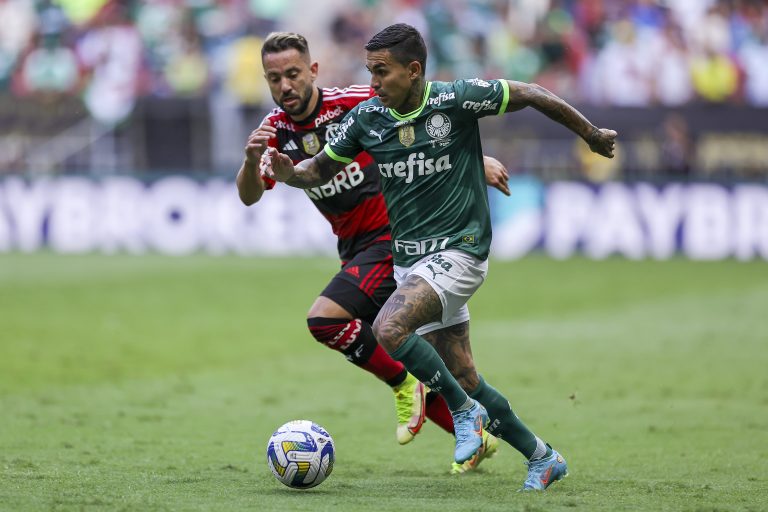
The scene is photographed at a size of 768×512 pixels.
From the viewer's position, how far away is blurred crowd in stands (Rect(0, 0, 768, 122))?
982 inches

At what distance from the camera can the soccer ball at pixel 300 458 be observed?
687 cm

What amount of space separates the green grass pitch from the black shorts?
1.06 metres

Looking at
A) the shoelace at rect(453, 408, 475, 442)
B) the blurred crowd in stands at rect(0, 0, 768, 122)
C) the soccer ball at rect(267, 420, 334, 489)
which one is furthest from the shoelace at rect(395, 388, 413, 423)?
the blurred crowd in stands at rect(0, 0, 768, 122)

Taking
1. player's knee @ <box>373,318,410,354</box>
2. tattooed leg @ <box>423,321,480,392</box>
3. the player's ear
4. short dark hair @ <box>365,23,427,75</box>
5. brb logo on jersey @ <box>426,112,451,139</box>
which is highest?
short dark hair @ <box>365,23,427,75</box>

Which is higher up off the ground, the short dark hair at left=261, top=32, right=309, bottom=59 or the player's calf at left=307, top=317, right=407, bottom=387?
the short dark hair at left=261, top=32, right=309, bottom=59

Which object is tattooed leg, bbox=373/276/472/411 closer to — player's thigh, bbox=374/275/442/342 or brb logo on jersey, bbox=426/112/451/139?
player's thigh, bbox=374/275/442/342

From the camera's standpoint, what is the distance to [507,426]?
6.98 meters

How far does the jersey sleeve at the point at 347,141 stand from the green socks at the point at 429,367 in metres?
1.24

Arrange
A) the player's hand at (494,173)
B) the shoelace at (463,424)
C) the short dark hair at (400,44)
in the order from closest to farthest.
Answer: the shoelace at (463,424) → the short dark hair at (400,44) → the player's hand at (494,173)

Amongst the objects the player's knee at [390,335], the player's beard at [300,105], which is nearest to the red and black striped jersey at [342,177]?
the player's beard at [300,105]

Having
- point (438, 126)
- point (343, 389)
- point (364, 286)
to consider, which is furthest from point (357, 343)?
point (343, 389)

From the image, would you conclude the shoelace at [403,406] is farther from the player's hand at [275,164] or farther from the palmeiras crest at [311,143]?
the player's hand at [275,164]

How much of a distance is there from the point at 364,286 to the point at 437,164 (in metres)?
1.45

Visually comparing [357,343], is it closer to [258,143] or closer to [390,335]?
[390,335]
